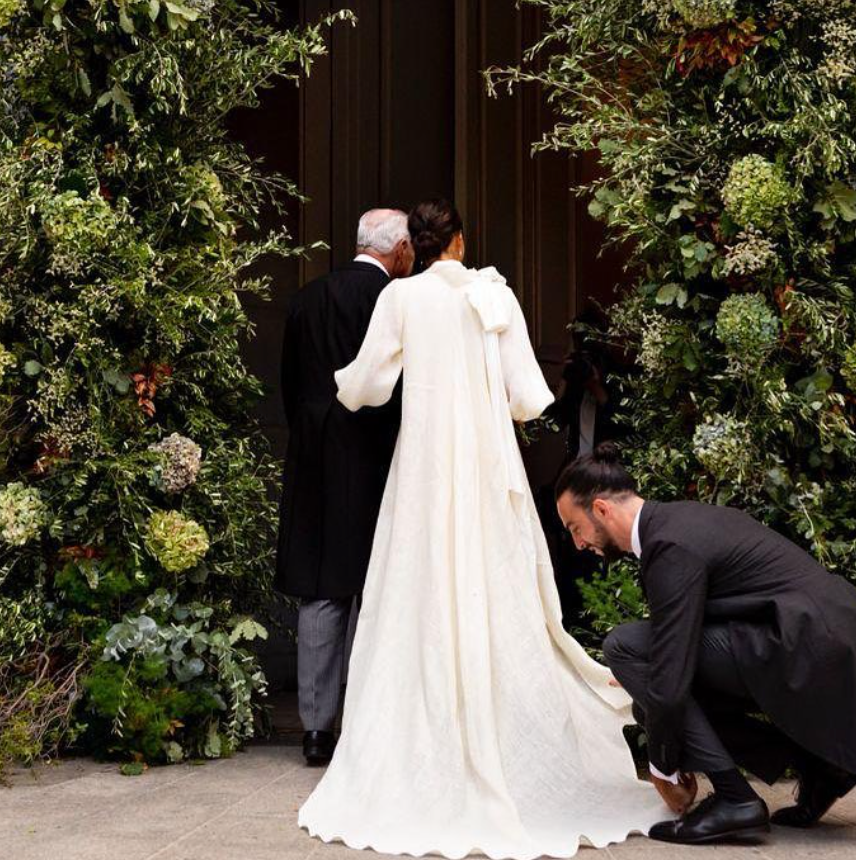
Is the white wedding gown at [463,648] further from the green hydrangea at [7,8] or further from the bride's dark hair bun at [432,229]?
the green hydrangea at [7,8]

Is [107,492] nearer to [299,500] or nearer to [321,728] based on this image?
[299,500]

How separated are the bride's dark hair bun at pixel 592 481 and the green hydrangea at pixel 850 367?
116cm

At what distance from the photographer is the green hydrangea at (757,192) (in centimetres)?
479

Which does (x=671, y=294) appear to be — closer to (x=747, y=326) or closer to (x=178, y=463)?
(x=747, y=326)

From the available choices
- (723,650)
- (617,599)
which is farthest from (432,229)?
(723,650)

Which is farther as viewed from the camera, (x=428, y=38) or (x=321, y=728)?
(x=428, y=38)

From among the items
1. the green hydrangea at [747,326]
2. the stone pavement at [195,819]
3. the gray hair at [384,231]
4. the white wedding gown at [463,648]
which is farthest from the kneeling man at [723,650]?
the gray hair at [384,231]

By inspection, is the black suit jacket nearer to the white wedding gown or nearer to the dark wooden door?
the white wedding gown

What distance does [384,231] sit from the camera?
532cm

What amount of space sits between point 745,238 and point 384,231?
1.29 m

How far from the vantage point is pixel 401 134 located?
8086mm

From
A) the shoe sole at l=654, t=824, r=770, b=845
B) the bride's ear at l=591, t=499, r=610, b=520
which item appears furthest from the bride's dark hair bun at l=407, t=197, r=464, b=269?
the shoe sole at l=654, t=824, r=770, b=845

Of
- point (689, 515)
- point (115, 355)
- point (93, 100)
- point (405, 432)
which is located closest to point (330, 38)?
point (93, 100)

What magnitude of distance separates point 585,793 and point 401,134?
4.70m
